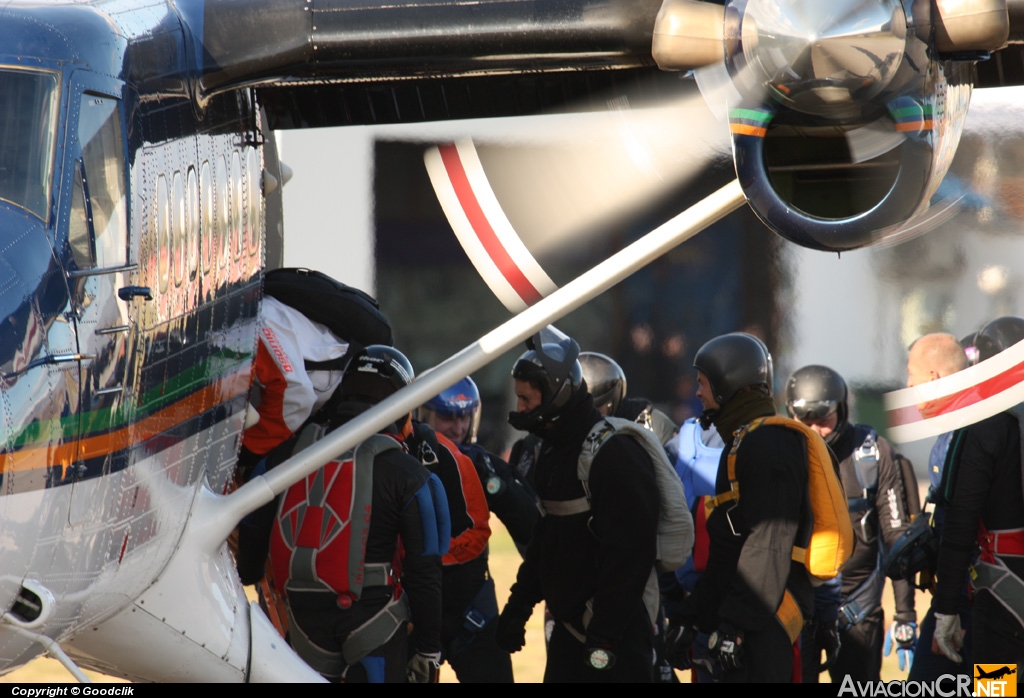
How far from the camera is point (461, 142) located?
4777 millimetres

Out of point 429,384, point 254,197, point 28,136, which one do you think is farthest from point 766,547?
point 28,136

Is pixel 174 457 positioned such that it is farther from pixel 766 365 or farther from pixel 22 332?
pixel 766 365

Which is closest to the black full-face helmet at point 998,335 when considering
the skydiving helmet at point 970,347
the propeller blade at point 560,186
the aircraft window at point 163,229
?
the skydiving helmet at point 970,347

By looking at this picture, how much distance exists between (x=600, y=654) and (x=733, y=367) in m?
1.35

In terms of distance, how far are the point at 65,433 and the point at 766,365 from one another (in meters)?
3.14

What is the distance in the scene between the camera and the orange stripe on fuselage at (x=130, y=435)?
300cm

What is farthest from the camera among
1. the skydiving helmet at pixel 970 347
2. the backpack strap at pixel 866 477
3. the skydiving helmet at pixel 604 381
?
the skydiving helmet at pixel 604 381

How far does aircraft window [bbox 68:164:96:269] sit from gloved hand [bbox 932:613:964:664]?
3.74 metres

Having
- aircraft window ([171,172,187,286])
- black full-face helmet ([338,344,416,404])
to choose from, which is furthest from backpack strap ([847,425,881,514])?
aircraft window ([171,172,187,286])

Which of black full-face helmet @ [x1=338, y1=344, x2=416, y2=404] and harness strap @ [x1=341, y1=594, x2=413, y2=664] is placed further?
black full-face helmet @ [x1=338, y1=344, x2=416, y2=404]

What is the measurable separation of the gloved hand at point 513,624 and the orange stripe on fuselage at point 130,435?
1.57 m

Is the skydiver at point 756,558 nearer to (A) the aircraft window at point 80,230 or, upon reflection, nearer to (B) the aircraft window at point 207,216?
(B) the aircraft window at point 207,216

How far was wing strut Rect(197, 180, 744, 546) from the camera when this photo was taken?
14.4 ft

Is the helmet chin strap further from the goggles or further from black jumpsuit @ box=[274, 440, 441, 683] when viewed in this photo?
the goggles
